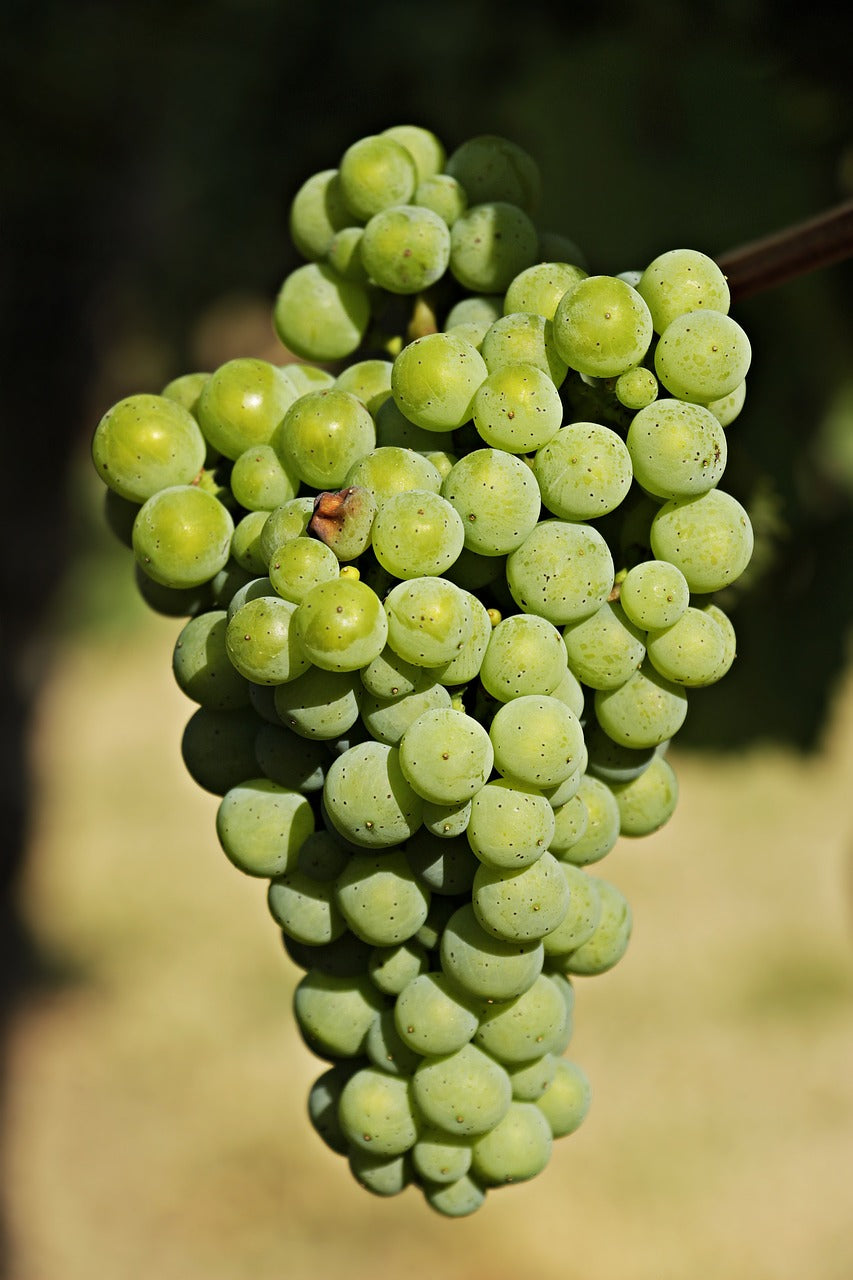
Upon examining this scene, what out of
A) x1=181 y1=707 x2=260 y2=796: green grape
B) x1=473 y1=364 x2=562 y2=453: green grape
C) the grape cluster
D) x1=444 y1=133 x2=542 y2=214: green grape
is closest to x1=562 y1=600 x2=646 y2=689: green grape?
the grape cluster

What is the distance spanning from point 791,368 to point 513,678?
79 centimetres

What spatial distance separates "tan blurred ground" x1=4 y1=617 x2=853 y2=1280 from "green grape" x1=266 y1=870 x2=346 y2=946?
2.64ft

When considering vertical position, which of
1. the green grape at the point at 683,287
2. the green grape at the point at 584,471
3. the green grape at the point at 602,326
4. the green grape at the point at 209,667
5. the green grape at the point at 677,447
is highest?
the green grape at the point at 683,287

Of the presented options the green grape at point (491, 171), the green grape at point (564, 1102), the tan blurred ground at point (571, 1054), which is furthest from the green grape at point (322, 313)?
the tan blurred ground at point (571, 1054)

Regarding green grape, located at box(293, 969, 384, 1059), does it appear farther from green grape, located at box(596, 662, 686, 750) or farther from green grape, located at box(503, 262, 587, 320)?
green grape, located at box(503, 262, 587, 320)

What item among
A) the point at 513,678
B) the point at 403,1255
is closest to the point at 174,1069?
the point at 403,1255

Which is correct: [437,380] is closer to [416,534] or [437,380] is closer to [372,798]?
[416,534]

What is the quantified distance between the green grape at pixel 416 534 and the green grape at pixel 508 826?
13cm

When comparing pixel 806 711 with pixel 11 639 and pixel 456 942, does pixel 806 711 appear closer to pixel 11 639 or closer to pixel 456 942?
pixel 456 942

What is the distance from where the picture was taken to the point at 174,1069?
6.13 ft

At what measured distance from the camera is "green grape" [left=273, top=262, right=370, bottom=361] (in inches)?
30.1

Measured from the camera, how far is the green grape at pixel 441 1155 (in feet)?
2.27

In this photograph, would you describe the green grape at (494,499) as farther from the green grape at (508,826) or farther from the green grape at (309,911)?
the green grape at (309,911)

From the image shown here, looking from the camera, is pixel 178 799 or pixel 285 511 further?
pixel 178 799
